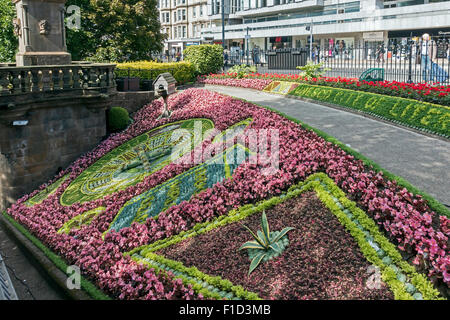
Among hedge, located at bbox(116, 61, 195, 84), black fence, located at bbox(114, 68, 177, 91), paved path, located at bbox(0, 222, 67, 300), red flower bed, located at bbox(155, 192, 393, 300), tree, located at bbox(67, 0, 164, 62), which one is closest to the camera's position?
red flower bed, located at bbox(155, 192, 393, 300)

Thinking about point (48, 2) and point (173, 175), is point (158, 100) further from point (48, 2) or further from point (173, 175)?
point (173, 175)

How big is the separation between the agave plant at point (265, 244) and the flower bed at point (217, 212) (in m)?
1.00

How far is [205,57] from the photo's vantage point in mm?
28172

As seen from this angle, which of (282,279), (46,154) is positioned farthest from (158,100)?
(282,279)

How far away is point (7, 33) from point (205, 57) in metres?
11.9

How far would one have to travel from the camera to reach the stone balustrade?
45.3ft

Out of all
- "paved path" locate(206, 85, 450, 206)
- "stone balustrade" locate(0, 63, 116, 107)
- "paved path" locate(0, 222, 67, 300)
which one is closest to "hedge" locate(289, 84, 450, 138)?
"paved path" locate(206, 85, 450, 206)

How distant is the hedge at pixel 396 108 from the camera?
39.9 feet

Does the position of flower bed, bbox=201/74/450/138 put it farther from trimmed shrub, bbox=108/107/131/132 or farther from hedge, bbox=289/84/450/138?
trimmed shrub, bbox=108/107/131/132

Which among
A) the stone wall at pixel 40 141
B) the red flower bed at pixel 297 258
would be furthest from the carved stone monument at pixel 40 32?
the red flower bed at pixel 297 258

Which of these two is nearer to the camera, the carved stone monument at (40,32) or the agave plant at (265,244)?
the agave plant at (265,244)

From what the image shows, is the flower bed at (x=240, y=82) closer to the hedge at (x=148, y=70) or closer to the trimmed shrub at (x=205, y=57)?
the trimmed shrub at (x=205, y=57)

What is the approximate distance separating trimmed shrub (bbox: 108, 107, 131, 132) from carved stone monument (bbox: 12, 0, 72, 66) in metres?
2.75

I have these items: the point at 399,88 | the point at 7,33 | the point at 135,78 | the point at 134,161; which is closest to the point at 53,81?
the point at 134,161
